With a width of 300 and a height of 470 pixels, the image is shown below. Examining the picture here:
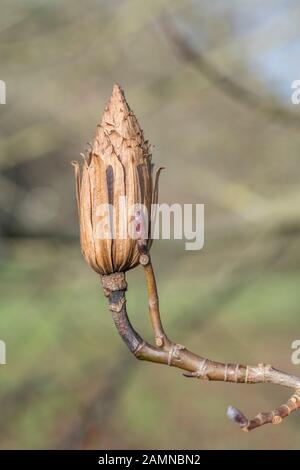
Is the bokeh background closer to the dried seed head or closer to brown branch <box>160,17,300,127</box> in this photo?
brown branch <box>160,17,300,127</box>

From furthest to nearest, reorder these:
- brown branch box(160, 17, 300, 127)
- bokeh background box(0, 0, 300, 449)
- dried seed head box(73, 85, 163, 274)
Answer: bokeh background box(0, 0, 300, 449) < brown branch box(160, 17, 300, 127) < dried seed head box(73, 85, 163, 274)

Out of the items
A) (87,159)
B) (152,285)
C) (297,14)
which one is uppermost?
(297,14)

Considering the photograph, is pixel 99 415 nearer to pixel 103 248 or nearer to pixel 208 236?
pixel 208 236

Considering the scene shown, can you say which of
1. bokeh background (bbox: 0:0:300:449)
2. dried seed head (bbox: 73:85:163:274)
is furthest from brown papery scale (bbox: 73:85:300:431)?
bokeh background (bbox: 0:0:300:449)

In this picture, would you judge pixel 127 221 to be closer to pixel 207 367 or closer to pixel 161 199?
pixel 207 367

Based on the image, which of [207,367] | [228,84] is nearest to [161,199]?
[228,84]

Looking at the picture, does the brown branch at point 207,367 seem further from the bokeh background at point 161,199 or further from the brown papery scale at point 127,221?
the bokeh background at point 161,199

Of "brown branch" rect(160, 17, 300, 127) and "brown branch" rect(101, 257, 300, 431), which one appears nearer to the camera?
"brown branch" rect(101, 257, 300, 431)

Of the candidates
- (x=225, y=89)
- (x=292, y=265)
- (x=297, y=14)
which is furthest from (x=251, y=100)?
(x=292, y=265)

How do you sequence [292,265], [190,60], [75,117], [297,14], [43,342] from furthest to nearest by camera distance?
[292,265], [43,342], [75,117], [297,14], [190,60]
